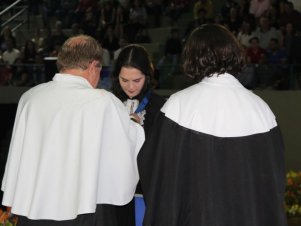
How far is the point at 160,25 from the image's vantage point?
14.9m

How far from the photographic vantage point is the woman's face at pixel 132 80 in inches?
183

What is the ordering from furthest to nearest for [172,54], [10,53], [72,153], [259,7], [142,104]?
[259,7]
[10,53]
[172,54]
[142,104]
[72,153]

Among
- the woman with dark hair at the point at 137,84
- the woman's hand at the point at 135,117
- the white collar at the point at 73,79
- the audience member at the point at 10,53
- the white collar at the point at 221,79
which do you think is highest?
the white collar at the point at 221,79

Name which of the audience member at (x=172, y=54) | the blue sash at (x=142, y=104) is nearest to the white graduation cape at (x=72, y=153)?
the blue sash at (x=142, y=104)

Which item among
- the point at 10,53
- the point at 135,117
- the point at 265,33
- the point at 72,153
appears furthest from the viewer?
the point at 10,53

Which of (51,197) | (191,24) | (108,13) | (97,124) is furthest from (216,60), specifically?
(108,13)

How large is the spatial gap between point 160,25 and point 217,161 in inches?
452

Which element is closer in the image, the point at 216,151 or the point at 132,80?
the point at 216,151

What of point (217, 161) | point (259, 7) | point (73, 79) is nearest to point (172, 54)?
point (259, 7)

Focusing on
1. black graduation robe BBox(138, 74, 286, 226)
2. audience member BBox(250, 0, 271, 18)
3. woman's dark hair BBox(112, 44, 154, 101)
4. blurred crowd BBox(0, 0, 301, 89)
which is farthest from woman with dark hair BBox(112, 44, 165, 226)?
audience member BBox(250, 0, 271, 18)

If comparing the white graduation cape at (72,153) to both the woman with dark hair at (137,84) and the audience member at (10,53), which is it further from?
the audience member at (10,53)

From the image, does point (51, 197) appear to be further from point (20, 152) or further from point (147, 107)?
point (147, 107)

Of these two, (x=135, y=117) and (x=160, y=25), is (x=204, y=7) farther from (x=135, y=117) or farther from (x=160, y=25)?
(x=135, y=117)

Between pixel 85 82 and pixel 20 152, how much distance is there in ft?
1.64
